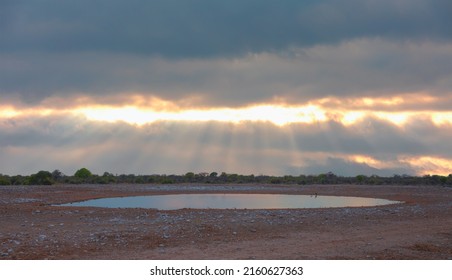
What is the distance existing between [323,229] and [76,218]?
12.8 m

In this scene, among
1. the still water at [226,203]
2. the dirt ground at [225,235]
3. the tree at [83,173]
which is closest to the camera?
the dirt ground at [225,235]

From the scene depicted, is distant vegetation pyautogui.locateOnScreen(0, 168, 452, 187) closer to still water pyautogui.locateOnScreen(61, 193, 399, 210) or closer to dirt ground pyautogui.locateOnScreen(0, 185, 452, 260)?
still water pyautogui.locateOnScreen(61, 193, 399, 210)

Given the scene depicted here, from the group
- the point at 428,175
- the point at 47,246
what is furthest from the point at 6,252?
the point at 428,175

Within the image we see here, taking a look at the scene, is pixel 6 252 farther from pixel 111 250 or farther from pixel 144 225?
pixel 144 225

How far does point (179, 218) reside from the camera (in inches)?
1081

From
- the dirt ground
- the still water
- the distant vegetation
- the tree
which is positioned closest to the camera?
the dirt ground

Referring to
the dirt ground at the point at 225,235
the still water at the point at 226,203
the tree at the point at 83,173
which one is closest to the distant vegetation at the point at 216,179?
the tree at the point at 83,173

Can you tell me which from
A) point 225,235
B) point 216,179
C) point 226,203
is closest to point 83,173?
point 216,179

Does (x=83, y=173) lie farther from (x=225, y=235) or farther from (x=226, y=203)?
(x=225, y=235)

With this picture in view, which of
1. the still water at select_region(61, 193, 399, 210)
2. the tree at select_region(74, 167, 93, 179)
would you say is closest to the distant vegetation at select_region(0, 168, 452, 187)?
the tree at select_region(74, 167, 93, 179)

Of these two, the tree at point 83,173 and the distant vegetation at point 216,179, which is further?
the tree at point 83,173

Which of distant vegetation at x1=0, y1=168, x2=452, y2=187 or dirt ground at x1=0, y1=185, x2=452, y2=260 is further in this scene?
distant vegetation at x1=0, y1=168, x2=452, y2=187

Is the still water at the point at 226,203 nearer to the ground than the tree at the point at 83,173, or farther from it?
nearer to the ground

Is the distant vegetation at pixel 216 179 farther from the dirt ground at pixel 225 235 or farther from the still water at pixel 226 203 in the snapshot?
the dirt ground at pixel 225 235
